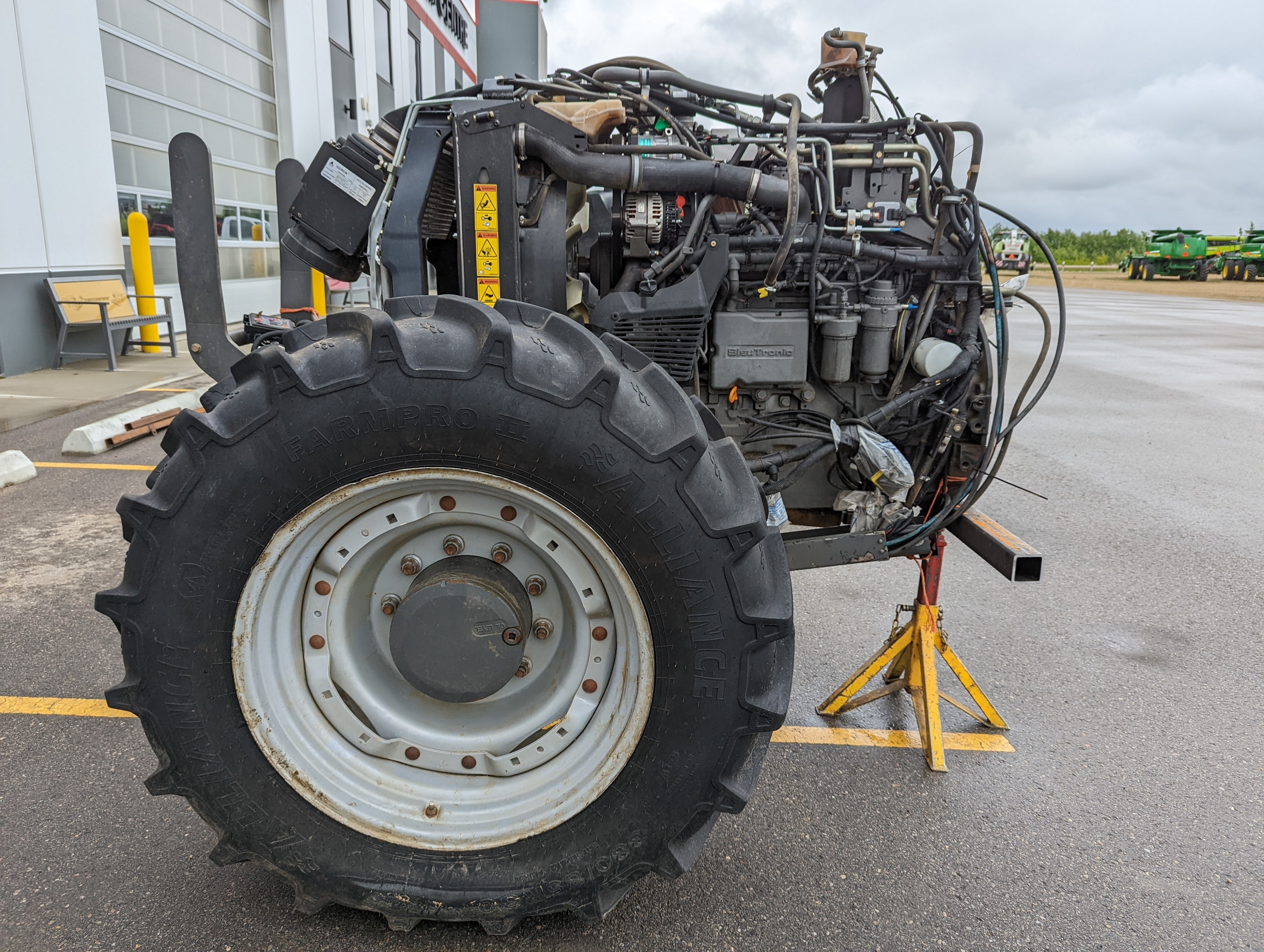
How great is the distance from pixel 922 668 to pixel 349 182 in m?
2.65

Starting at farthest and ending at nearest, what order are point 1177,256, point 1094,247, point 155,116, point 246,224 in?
1. point 1094,247
2. point 1177,256
3. point 246,224
4. point 155,116

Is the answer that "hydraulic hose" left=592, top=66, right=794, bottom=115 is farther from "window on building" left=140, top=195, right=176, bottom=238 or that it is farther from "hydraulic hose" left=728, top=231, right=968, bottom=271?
"window on building" left=140, top=195, right=176, bottom=238

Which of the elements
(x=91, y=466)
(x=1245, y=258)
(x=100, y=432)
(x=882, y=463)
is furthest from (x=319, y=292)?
(x=1245, y=258)

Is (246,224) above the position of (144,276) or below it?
above

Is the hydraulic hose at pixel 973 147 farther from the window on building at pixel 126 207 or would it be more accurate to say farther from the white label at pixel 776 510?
the window on building at pixel 126 207

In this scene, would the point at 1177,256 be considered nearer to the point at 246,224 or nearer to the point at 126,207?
the point at 246,224

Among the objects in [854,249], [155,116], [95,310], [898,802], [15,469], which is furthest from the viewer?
[155,116]

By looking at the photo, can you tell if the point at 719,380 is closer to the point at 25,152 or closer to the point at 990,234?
the point at 990,234

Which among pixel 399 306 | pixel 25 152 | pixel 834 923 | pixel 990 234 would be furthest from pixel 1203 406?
pixel 25 152

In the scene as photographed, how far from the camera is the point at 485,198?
8.65 feet

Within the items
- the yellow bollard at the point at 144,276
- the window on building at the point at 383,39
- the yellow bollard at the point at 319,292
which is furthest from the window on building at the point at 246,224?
the window on building at the point at 383,39

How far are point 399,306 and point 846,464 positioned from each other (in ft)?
5.36

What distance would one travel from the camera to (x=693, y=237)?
9.21 ft

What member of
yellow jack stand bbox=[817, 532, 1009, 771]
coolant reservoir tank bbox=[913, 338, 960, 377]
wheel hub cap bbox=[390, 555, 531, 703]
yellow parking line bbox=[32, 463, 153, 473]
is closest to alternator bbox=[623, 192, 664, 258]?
coolant reservoir tank bbox=[913, 338, 960, 377]
